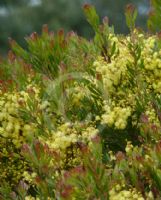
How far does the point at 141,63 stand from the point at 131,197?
0.84 m

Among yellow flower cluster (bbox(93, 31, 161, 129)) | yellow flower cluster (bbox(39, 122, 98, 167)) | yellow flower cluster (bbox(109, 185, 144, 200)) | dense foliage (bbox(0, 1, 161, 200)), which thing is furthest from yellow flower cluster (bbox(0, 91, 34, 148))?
yellow flower cluster (bbox(109, 185, 144, 200))

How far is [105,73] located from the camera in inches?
121

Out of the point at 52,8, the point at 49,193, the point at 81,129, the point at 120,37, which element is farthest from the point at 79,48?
the point at 52,8

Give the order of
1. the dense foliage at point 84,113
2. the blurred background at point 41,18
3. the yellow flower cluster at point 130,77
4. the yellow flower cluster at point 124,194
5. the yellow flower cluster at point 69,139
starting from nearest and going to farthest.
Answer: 1. the yellow flower cluster at point 124,194
2. the dense foliage at point 84,113
3. the yellow flower cluster at point 69,139
4. the yellow flower cluster at point 130,77
5. the blurred background at point 41,18

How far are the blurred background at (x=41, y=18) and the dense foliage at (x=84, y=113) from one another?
20.3 meters

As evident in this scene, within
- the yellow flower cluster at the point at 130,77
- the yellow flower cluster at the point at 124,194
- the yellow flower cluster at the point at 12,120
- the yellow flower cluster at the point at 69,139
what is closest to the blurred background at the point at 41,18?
the yellow flower cluster at the point at 12,120

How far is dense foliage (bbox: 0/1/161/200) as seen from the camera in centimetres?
258

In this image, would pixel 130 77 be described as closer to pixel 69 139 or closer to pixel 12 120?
pixel 69 139

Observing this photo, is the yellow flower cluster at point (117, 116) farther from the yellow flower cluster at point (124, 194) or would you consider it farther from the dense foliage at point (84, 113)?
the yellow flower cluster at point (124, 194)

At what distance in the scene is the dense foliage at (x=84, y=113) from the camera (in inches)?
102

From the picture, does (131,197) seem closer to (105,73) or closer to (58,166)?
(58,166)

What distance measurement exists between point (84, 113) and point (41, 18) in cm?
2278

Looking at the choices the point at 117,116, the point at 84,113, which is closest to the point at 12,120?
the point at 84,113

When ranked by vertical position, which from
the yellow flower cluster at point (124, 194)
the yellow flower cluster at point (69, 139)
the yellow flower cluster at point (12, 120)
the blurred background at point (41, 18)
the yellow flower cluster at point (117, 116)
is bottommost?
the yellow flower cluster at point (124, 194)
